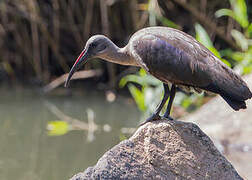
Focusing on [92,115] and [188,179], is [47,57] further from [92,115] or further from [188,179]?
[188,179]

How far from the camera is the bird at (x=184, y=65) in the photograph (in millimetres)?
4496

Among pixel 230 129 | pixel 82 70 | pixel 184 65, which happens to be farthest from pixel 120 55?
pixel 82 70

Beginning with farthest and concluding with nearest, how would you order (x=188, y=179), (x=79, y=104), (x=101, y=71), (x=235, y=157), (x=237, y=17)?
(x=101, y=71) → (x=79, y=104) → (x=237, y=17) → (x=235, y=157) → (x=188, y=179)

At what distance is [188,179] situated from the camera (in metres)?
4.43

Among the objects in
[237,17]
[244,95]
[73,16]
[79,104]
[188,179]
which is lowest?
[79,104]

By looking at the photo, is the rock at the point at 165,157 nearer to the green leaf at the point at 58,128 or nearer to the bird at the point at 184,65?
the bird at the point at 184,65

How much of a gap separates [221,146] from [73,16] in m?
4.88

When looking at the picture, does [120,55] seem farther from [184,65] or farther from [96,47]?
[184,65]

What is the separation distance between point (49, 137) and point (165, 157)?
476 cm

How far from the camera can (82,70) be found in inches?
437

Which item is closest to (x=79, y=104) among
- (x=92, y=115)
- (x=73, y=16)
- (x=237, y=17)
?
(x=92, y=115)

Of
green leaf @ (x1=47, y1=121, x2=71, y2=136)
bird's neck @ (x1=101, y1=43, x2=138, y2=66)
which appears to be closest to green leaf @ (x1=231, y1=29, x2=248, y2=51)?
green leaf @ (x1=47, y1=121, x2=71, y2=136)

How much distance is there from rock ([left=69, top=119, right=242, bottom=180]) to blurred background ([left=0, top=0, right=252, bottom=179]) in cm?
372

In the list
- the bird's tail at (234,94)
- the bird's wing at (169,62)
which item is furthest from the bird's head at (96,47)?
the bird's tail at (234,94)
